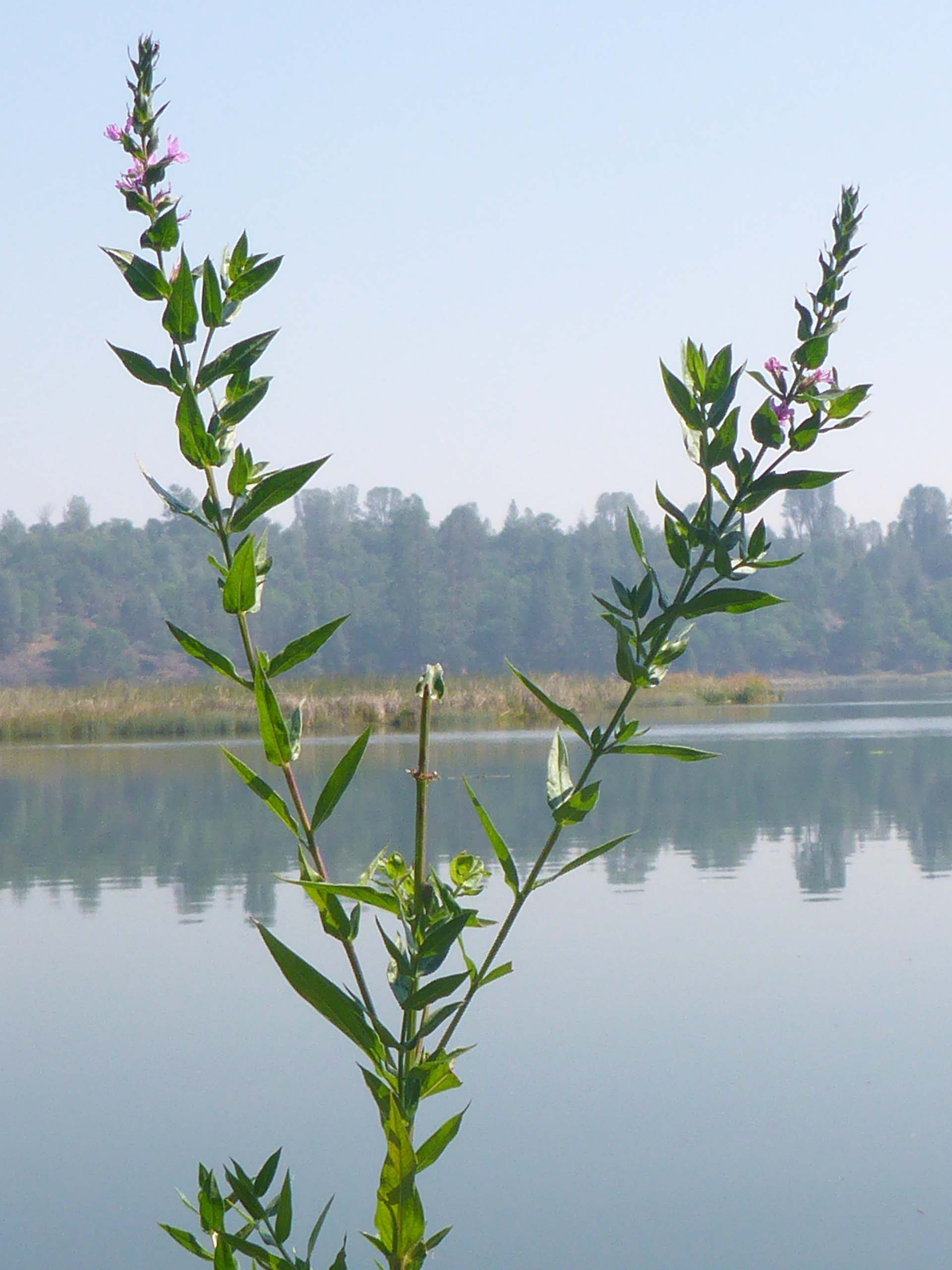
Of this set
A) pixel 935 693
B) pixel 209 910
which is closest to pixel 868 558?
pixel 935 693

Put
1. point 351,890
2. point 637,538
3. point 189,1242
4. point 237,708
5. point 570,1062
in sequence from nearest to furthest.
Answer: point 351,890, point 637,538, point 189,1242, point 570,1062, point 237,708

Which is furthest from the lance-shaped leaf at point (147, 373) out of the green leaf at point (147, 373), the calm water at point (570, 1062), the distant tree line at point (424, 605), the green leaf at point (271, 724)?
the distant tree line at point (424, 605)

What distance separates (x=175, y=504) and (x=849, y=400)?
0.45 m

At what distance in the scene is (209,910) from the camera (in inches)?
263

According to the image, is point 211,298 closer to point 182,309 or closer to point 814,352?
point 182,309

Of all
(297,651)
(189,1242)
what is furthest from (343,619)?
(189,1242)

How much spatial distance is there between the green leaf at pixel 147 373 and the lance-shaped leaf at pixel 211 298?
0.04 m

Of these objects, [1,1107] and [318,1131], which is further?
[1,1107]

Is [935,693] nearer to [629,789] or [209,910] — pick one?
[629,789]

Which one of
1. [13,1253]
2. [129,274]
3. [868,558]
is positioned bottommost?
[13,1253]

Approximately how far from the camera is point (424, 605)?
70062 mm

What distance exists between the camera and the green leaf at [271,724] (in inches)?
34.1

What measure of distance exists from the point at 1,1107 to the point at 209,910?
2.87 m

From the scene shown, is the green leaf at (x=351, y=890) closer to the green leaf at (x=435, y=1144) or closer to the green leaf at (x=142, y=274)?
the green leaf at (x=435, y=1144)
